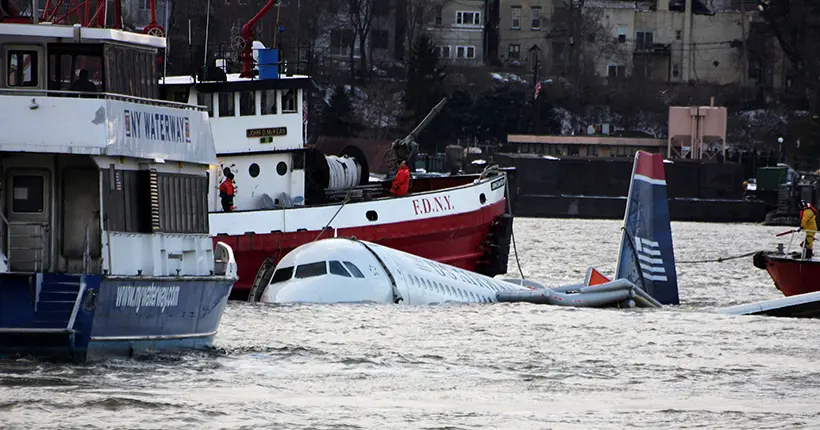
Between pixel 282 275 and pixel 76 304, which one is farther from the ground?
pixel 76 304

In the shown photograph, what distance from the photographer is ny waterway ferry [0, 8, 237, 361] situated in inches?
1003

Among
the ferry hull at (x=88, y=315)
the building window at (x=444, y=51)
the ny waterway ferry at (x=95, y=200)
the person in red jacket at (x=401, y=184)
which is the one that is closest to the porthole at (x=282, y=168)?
the person in red jacket at (x=401, y=184)

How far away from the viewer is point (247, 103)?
160ft

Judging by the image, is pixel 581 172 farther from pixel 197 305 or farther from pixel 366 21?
pixel 197 305

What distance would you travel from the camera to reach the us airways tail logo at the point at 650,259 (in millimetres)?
44844

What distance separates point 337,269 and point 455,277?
4.87m

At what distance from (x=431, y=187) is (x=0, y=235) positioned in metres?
31.2

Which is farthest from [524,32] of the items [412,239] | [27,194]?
[27,194]

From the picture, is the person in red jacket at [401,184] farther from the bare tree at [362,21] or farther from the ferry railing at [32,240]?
the bare tree at [362,21]

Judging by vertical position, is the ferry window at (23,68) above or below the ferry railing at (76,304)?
above

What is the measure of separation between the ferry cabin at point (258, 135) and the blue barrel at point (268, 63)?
0.70ft

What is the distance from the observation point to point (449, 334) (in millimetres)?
34625

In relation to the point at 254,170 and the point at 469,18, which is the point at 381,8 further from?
the point at 254,170

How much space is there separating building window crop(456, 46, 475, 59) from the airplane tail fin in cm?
11006
